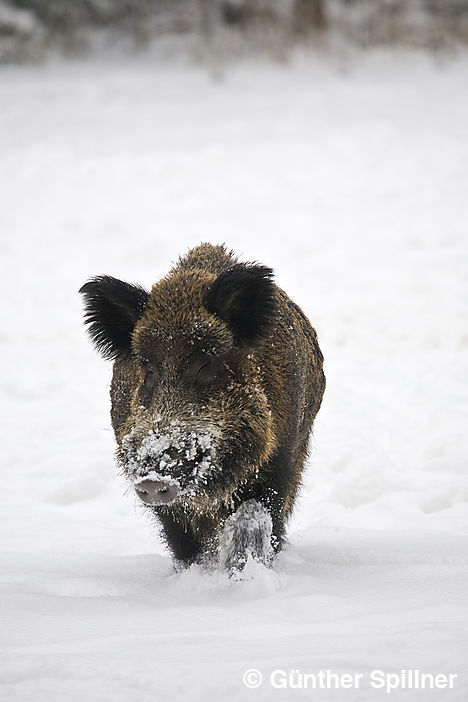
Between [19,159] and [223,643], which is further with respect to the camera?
[19,159]

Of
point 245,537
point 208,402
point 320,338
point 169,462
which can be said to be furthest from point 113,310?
point 320,338

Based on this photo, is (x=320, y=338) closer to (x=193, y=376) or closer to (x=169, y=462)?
(x=193, y=376)

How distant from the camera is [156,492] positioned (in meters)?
3.50

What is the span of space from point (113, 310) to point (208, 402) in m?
0.86

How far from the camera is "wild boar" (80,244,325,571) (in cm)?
371

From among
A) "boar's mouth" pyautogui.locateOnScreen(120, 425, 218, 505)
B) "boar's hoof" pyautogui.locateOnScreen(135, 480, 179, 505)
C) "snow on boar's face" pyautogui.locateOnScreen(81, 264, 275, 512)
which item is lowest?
"boar's hoof" pyautogui.locateOnScreen(135, 480, 179, 505)

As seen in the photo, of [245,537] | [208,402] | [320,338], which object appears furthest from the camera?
[320,338]

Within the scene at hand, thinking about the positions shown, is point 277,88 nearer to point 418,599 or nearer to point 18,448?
point 18,448

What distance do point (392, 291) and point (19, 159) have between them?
11173 millimetres

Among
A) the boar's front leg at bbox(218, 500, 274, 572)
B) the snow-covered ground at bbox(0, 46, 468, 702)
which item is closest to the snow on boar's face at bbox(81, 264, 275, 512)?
the boar's front leg at bbox(218, 500, 274, 572)

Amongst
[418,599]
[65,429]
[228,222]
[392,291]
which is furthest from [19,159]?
[418,599]

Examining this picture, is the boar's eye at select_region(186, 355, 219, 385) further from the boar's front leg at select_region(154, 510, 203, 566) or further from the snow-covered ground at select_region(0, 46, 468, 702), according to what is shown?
the snow-covered ground at select_region(0, 46, 468, 702)

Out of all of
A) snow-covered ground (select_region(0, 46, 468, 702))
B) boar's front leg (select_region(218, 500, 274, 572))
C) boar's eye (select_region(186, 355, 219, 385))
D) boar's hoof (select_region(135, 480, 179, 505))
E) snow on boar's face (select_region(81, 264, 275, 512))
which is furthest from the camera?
boar's front leg (select_region(218, 500, 274, 572))

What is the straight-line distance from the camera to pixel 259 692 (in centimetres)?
265
